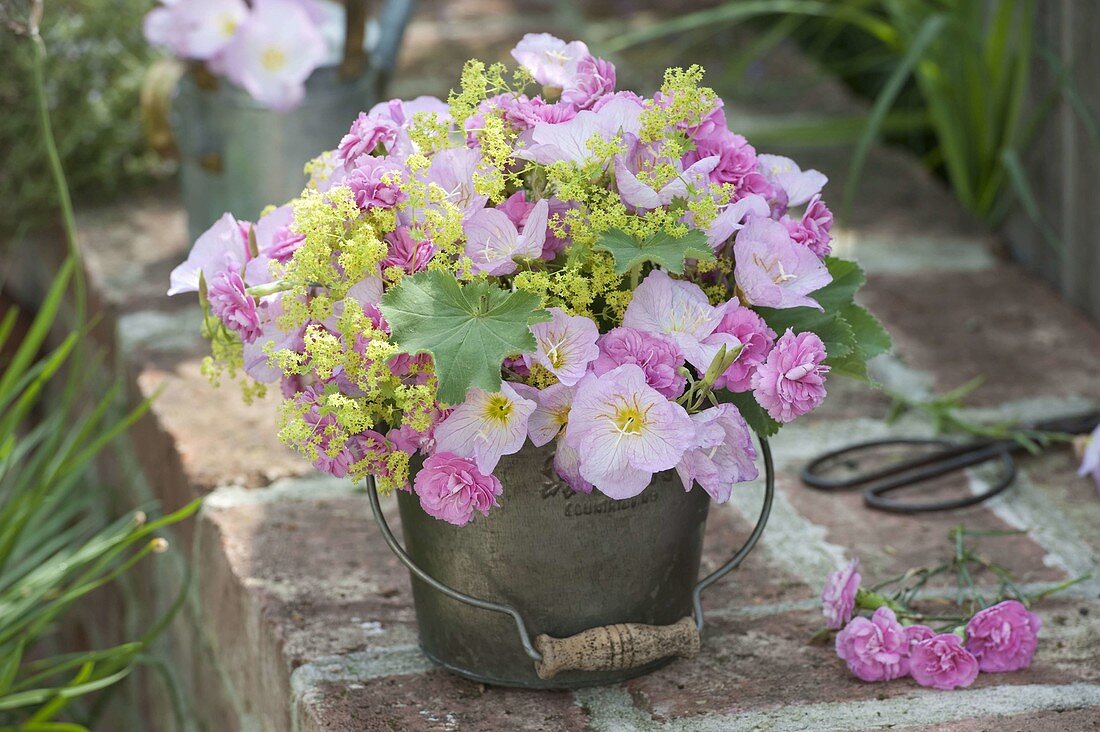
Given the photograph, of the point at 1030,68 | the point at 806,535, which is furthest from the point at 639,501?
the point at 1030,68

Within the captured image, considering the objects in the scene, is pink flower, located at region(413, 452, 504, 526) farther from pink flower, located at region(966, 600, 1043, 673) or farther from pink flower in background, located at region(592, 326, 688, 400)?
pink flower, located at region(966, 600, 1043, 673)

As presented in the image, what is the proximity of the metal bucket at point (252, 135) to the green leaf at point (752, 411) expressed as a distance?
3.51 ft

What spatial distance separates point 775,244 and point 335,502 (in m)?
0.67

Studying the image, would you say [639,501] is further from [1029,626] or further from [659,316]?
[1029,626]

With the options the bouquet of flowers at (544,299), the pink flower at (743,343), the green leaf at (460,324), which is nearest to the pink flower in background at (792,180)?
the bouquet of flowers at (544,299)

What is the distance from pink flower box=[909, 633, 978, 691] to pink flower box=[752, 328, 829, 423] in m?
0.27

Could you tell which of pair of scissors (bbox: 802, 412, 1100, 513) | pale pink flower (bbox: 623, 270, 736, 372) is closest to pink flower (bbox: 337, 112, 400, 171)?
pale pink flower (bbox: 623, 270, 736, 372)

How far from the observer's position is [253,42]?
176 centimetres

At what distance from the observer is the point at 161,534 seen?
1591 mm

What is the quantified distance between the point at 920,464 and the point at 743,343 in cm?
62

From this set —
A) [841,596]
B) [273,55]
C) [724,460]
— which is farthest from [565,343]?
[273,55]

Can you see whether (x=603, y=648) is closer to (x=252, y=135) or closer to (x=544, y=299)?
(x=544, y=299)

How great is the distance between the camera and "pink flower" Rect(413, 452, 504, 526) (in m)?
0.87

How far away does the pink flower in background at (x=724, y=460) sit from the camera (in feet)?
2.81
